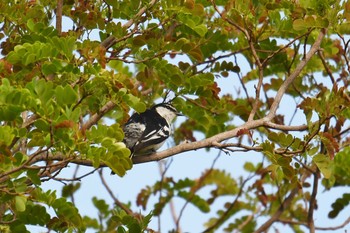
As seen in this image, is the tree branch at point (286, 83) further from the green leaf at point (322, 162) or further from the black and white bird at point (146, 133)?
the black and white bird at point (146, 133)

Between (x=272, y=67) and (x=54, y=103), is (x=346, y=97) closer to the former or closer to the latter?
(x=54, y=103)

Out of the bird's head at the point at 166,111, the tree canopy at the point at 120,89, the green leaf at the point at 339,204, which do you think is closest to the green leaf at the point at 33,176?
the tree canopy at the point at 120,89

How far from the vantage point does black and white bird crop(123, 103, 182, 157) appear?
8.25 metres

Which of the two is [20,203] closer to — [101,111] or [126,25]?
[101,111]

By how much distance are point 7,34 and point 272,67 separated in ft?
12.2

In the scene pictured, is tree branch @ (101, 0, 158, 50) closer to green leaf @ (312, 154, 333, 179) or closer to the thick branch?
the thick branch

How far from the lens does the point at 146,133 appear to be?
8484 mm

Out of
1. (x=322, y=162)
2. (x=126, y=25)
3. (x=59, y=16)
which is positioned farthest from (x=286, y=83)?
(x=59, y=16)

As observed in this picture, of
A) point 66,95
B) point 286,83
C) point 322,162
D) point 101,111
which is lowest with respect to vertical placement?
point 66,95

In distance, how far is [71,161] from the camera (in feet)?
19.2

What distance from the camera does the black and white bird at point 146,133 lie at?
825 cm

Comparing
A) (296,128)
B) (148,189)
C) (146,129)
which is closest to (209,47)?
(146,129)

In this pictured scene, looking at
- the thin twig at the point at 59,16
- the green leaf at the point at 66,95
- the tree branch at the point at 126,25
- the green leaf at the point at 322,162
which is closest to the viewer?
the green leaf at the point at 66,95

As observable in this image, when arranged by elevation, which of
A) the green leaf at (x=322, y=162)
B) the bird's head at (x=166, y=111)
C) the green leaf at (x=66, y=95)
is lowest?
the green leaf at (x=66, y=95)
